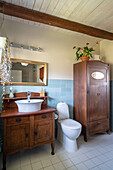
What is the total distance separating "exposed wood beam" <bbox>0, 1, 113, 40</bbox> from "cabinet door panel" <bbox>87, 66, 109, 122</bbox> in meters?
0.85

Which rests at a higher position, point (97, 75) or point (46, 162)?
point (97, 75)

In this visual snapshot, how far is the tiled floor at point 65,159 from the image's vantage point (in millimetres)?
1521

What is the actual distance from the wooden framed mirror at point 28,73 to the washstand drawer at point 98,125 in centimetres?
145

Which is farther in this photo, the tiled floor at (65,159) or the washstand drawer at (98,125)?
the washstand drawer at (98,125)

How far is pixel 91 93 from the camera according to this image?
2.27 m

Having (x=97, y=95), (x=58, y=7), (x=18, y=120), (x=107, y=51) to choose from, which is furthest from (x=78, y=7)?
(x=18, y=120)

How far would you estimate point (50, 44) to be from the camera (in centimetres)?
241

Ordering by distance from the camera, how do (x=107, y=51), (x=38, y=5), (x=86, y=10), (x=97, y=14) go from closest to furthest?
(x=38, y=5)
(x=86, y=10)
(x=97, y=14)
(x=107, y=51)

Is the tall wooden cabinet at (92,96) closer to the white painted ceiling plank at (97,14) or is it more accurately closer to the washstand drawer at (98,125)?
the washstand drawer at (98,125)

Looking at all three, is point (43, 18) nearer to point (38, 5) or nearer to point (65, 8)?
point (38, 5)

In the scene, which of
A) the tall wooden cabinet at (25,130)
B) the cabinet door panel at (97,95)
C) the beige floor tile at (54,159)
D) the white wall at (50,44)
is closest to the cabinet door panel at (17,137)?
the tall wooden cabinet at (25,130)

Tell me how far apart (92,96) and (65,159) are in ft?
4.48

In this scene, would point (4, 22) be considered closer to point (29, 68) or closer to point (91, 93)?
point (29, 68)

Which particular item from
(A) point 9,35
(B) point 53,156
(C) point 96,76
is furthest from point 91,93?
→ (A) point 9,35
